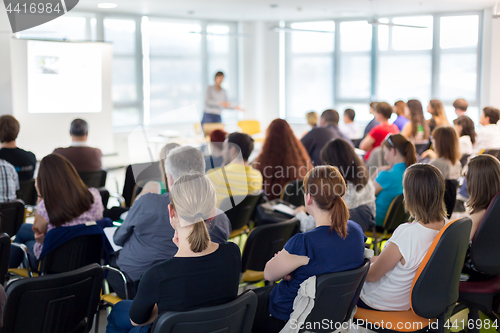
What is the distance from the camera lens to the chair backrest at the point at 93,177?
442 cm

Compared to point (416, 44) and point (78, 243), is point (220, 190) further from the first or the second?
point (416, 44)

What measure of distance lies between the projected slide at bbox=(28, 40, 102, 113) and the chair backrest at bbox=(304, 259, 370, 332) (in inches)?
265

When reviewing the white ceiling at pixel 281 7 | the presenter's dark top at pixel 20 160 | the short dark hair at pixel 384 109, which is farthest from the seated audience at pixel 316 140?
the white ceiling at pixel 281 7

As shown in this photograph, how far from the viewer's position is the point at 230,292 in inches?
68.1

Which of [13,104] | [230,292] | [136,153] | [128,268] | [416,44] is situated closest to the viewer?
[230,292]

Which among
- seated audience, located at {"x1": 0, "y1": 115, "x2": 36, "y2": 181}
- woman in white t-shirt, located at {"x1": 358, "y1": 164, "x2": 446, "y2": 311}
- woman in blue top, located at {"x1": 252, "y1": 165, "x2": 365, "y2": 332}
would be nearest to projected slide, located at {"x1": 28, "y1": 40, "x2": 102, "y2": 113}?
seated audience, located at {"x1": 0, "y1": 115, "x2": 36, "y2": 181}

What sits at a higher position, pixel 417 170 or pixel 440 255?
pixel 417 170

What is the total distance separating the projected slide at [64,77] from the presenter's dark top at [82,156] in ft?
10.7

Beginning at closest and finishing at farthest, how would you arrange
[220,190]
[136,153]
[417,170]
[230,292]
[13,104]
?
[230,292] → [417,170] → [136,153] → [220,190] → [13,104]

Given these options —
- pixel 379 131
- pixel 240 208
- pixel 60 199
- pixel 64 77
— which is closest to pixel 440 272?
pixel 240 208

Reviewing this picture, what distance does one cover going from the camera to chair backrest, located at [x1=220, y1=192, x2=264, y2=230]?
3.54 m

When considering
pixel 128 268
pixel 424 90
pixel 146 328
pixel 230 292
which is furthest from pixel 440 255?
pixel 424 90

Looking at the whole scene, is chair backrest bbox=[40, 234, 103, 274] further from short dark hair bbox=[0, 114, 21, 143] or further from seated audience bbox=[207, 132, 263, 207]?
short dark hair bbox=[0, 114, 21, 143]

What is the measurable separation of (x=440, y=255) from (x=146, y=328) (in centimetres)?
131
